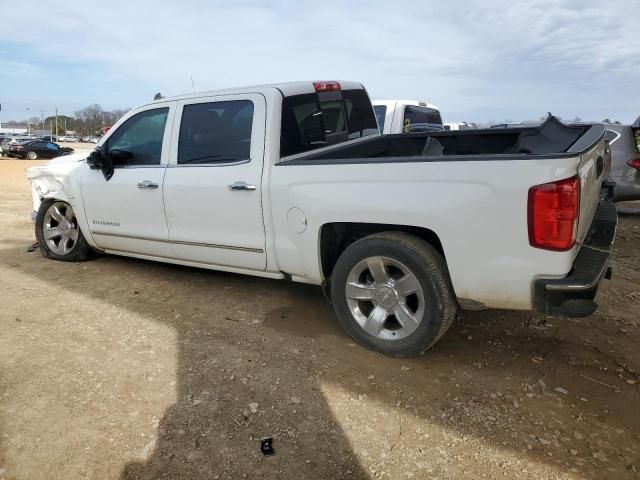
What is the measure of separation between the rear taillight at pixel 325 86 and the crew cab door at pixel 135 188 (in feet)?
4.19

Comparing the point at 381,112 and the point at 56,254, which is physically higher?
the point at 381,112

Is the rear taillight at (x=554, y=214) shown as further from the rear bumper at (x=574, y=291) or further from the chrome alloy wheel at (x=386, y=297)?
the chrome alloy wheel at (x=386, y=297)

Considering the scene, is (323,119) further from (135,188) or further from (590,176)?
(590,176)

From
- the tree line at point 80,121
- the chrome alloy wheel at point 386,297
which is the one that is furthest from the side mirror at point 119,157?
the tree line at point 80,121

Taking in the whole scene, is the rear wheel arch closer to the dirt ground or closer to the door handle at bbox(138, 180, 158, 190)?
the dirt ground

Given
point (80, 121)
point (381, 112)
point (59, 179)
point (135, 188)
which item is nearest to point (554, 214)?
point (135, 188)

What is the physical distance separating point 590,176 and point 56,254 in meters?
5.33

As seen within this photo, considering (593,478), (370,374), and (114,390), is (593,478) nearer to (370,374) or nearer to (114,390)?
(370,374)

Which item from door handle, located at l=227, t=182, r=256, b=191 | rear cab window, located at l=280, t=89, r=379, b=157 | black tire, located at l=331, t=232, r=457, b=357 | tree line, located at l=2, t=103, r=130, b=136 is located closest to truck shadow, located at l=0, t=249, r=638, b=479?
black tire, located at l=331, t=232, r=457, b=357

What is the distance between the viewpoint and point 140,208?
15.0 feet

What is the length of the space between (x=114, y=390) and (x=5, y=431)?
58 cm

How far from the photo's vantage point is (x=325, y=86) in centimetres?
439

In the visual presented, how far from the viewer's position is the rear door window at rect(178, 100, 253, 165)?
3932 millimetres

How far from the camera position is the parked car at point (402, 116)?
8789mm
